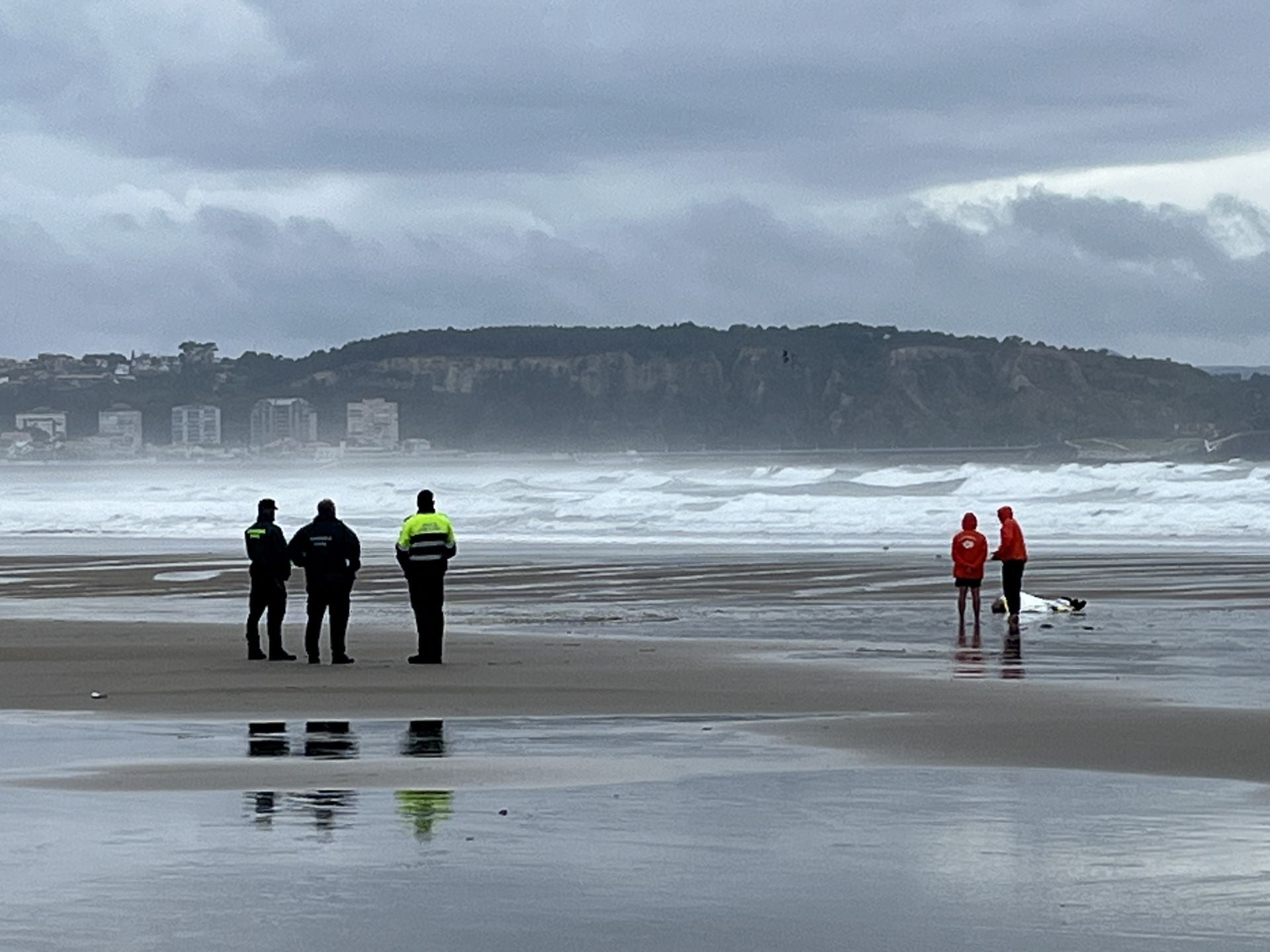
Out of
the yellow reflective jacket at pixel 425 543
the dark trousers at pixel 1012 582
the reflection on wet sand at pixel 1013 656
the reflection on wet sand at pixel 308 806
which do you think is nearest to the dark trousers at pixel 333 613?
the yellow reflective jacket at pixel 425 543

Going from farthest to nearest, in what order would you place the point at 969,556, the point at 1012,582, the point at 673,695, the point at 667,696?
the point at 1012,582 → the point at 969,556 → the point at 673,695 → the point at 667,696

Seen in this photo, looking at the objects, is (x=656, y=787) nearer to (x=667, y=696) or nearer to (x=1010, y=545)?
(x=667, y=696)

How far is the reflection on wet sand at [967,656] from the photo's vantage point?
18.1 meters

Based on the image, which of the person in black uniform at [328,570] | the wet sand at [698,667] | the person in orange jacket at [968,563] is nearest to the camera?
the wet sand at [698,667]

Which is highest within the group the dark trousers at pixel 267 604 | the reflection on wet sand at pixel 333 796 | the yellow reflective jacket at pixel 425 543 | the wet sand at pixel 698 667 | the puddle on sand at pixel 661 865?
the yellow reflective jacket at pixel 425 543

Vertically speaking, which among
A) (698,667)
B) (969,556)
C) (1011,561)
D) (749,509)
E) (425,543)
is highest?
(425,543)

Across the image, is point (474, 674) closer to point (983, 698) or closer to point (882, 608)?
point (983, 698)

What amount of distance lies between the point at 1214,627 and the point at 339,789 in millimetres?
14104

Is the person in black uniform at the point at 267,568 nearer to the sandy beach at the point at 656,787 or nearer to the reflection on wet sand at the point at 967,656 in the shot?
the sandy beach at the point at 656,787

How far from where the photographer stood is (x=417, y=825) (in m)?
9.75

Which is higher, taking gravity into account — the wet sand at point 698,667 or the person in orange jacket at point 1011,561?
the person in orange jacket at point 1011,561

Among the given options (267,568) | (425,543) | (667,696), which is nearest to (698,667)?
(667,696)

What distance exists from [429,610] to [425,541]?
735 millimetres

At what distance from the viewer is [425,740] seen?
44.2 feet
